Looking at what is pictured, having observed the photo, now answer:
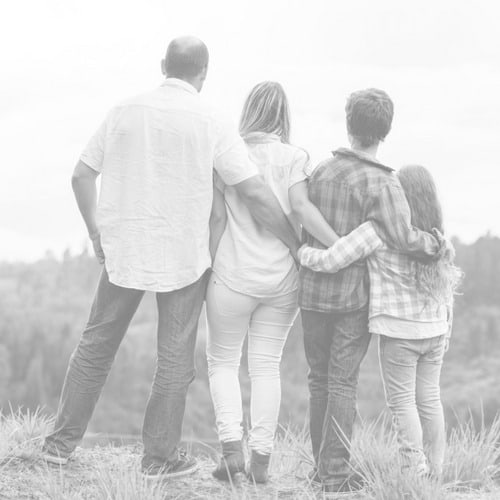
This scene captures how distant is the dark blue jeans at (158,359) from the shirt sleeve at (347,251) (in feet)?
1.56

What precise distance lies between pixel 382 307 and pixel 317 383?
413mm

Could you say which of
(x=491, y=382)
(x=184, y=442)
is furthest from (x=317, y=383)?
(x=491, y=382)

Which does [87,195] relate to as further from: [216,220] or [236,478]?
[236,478]

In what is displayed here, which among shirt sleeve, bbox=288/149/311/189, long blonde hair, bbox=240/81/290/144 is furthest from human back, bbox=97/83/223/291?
shirt sleeve, bbox=288/149/311/189

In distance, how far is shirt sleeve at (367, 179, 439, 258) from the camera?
11.7 feet

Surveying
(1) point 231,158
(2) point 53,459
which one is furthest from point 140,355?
(1) point 231,158

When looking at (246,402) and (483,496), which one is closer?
(483,496)

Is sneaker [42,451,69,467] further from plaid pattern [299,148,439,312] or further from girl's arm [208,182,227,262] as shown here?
plaid pattern [299,148,439,312]

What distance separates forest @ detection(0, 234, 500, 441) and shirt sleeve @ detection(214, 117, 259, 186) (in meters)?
61.4

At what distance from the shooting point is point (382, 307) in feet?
11.8

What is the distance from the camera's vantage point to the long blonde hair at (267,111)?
3715mm

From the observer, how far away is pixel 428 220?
3703 mm

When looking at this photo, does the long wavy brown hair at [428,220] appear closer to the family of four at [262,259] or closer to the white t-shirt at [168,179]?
the family of four at [262,259]

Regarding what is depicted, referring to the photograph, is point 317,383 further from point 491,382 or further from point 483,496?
point 491,382
